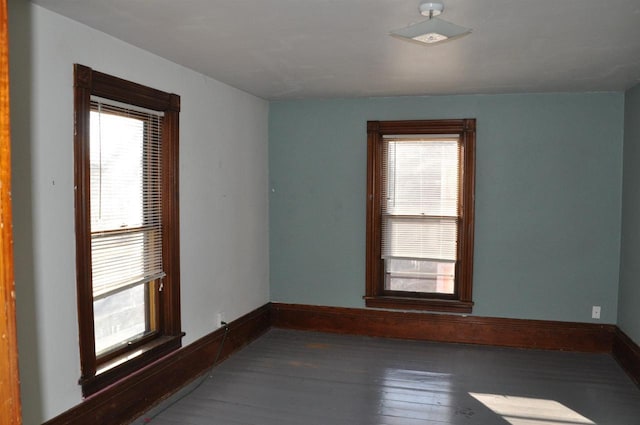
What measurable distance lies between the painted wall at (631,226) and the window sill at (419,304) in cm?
136

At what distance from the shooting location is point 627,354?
4.33 m

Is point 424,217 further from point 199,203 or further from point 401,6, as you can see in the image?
point 401,6

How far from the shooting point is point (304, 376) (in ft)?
13.9

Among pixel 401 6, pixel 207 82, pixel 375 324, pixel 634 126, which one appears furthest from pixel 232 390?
pixel 634 126

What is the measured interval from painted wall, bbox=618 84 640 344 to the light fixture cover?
2659 mm

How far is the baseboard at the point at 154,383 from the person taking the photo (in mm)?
2992

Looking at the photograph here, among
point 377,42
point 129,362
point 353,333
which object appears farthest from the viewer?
point 353,333

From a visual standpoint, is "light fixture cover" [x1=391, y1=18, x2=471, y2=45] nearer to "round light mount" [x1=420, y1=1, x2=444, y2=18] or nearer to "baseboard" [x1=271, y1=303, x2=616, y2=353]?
"round light mount" [x1=420, y1=1, x2=444, y2=18]

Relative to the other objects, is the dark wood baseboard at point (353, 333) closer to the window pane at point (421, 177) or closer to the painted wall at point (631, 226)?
the painted wall at point (631, 226)

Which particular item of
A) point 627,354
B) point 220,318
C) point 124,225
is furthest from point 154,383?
point 627,354

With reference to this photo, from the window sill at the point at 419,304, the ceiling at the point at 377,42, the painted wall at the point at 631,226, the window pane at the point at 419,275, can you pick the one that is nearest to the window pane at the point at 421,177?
the window pane at the point at 419,275

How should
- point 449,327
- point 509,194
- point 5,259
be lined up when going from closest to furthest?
point 5,259 → point 509,194 → point 449,327

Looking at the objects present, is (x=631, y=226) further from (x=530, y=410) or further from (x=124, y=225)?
(x=124, y=225)

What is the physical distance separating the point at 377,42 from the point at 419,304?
2.92m
